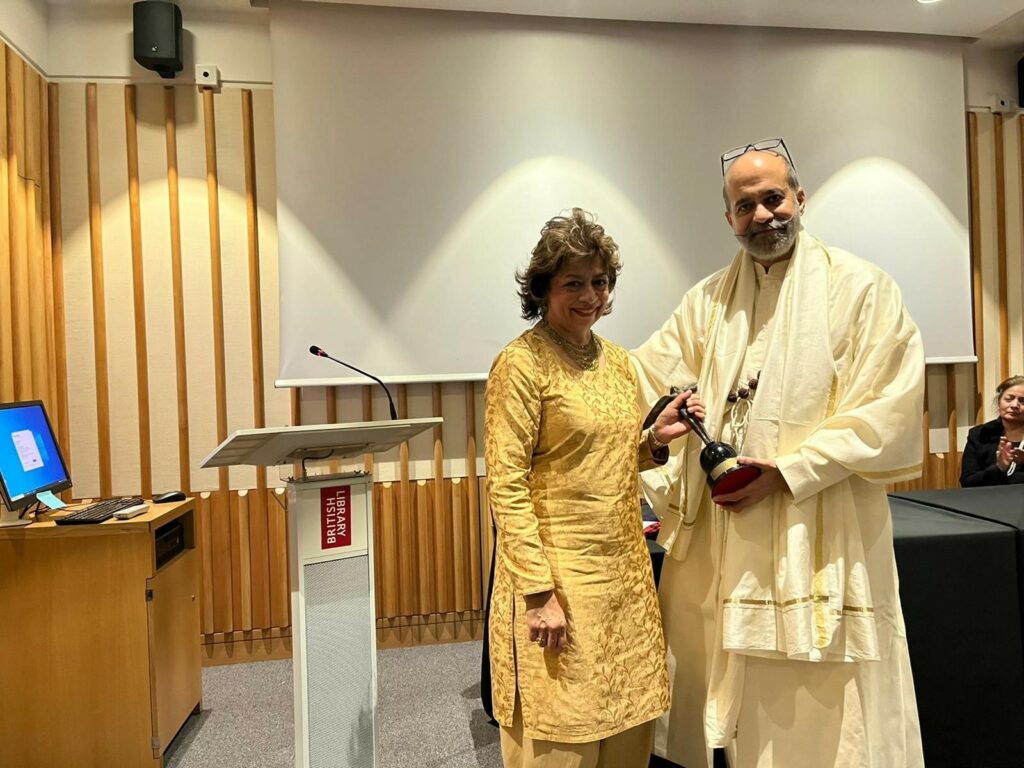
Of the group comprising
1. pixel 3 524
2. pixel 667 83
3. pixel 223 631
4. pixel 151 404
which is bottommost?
pixel 223 631

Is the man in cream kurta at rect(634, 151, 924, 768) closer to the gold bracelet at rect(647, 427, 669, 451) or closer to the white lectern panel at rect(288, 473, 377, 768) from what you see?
the gold bracelet at rect(647, 427, 669, 451)

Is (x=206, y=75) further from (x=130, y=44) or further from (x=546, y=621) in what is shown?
(x=546, y=621)

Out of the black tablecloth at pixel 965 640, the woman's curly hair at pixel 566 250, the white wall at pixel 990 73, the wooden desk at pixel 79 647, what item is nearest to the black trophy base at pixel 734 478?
the woman's curly hair at pixel 566 250

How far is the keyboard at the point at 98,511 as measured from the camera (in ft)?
7.69

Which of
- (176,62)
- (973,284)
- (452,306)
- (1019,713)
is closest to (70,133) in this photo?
(176,62)

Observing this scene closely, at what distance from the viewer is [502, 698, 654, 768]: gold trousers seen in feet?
4.95

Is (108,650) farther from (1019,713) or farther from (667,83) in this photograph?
(667,83)

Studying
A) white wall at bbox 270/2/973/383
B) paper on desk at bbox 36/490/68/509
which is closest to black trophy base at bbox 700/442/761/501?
white wall at bbox 270/2/973/383

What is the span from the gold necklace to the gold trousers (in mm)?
746

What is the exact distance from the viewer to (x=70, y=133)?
3.44 metres

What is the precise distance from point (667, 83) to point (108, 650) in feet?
11.7

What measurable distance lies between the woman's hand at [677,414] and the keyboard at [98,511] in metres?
1.88

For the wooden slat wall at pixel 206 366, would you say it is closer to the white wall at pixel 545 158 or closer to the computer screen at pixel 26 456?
the white wall at pixel 545 158

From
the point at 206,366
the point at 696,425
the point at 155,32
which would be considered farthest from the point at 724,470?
the point at 155,32
